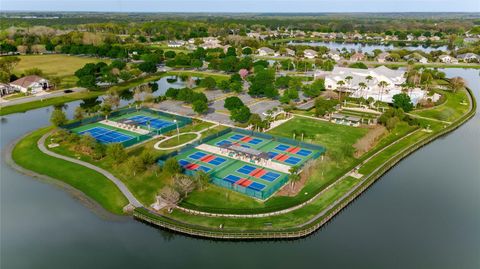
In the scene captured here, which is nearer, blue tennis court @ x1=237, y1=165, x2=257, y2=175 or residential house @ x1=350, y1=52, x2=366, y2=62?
blue tennis court @ x1=237, y1=165, x2=257, y2=175

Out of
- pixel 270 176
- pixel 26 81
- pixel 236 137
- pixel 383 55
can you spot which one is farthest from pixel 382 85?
pixel 26 81

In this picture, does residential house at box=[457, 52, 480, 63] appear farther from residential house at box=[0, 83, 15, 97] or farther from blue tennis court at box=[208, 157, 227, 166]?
residential house at box=[0, 83, 15, 97]

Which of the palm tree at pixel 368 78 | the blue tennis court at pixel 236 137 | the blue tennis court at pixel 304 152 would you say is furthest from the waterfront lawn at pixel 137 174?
the palm tree at pixel 368 78

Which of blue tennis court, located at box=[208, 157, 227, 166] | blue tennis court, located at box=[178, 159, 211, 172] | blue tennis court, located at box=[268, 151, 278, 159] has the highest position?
blue tennis court, located at box=[268, 151, 278, 159]

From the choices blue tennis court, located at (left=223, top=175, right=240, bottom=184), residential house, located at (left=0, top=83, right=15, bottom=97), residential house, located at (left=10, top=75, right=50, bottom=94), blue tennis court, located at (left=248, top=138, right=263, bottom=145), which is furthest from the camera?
residential house, located at (left=10, top=75, right=50, bottom=94)

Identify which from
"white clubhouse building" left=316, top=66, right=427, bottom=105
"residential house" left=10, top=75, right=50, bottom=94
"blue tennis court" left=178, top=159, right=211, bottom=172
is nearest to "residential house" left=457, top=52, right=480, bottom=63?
"white clubhouse building" left=316, top=66, right=427, bottom=105

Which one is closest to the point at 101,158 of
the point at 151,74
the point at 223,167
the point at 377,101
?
the point at 223,167

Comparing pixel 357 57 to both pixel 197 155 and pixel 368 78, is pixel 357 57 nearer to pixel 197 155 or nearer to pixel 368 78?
pixel 368 78

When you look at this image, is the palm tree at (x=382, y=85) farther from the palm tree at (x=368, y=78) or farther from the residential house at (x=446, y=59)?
the residential house at (x=446, y=59)
